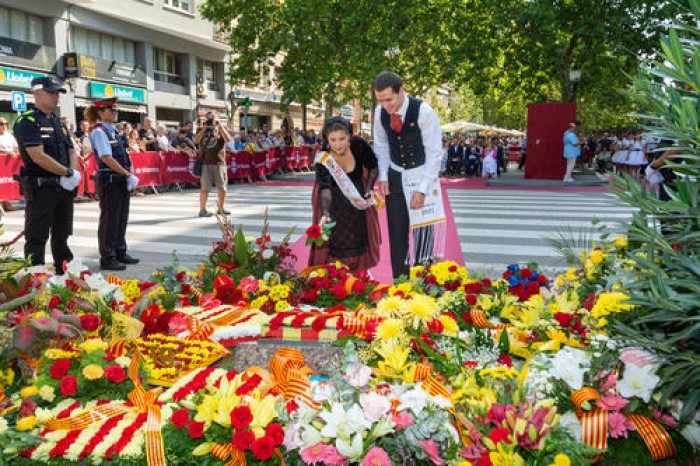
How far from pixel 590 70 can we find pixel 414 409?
27819 millimetres

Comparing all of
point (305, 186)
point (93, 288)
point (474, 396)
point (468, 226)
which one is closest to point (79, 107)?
point (305, 186)

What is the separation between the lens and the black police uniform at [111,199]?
6.97 meters

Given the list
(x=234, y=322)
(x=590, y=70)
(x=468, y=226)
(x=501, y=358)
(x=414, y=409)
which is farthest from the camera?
(x=590, y=70)

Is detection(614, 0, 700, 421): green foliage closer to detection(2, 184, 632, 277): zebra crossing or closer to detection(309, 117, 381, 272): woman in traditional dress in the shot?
detection(2, 184, 632, 277): zebra crossing

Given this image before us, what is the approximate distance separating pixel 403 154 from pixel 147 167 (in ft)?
43.3

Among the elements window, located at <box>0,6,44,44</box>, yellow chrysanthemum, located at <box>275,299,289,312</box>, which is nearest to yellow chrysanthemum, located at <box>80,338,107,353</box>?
yellow chrysanthemum, located at <box>275,299,289,312</box>

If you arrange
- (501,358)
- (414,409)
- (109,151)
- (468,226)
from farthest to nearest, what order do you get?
(468,226)
(109,151)
(501,358)
(414,409)

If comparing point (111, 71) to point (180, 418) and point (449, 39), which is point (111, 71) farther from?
point (180, 418)

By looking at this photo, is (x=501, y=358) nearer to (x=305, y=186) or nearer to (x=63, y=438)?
(x=63, y=438)

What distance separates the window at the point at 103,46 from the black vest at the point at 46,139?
25509 millimetres

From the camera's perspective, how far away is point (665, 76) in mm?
1950

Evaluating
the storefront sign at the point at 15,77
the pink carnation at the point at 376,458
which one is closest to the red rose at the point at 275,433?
the pink carnation at the point at 376,458

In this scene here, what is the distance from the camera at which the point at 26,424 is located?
7.43ft

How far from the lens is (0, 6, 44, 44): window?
2511 cm
